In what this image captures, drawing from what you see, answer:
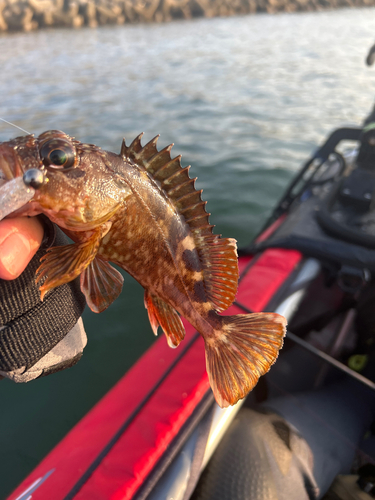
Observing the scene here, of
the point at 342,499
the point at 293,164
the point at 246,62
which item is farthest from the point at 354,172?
the point at 246,62

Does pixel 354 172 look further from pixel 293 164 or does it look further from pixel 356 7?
pixel 356 7

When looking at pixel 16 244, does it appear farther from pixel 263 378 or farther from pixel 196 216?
pixel 263 378

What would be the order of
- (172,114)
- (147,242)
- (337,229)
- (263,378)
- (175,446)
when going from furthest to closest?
(172,114)
(337,229)
(263,378)
(175,446)
(147,242)

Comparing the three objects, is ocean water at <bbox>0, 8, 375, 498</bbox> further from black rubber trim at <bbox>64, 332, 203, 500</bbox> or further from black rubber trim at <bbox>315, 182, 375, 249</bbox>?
black rubber trim at <bbox>315, 182, 375, 249</bbox>

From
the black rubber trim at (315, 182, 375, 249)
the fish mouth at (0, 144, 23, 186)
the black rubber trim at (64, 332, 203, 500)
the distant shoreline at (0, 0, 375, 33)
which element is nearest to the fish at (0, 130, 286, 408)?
the fish mouth at (0, 144, 23, 186)

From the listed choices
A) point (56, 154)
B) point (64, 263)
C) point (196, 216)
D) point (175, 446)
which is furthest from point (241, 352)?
point (56, 154)

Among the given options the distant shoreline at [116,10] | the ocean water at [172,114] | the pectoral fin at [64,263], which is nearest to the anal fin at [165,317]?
the pectoral fin at [64,263]
